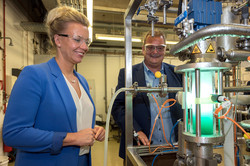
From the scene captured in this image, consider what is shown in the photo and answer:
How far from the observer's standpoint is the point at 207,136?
42cm

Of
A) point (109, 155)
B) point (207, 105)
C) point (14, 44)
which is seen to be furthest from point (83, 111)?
point (14, 44)

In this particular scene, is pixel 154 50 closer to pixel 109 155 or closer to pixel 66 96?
pixel 66 96

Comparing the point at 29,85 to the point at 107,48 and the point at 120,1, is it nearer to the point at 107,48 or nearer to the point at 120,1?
the point at 120,1

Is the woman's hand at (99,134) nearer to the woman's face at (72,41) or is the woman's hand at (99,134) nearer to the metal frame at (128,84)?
the metal frame at (128,84)

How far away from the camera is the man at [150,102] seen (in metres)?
1.28

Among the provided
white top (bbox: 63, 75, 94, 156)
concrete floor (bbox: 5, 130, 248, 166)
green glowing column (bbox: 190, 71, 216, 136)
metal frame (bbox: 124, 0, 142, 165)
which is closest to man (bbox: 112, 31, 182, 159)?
metal frame (bbox: 124, 0, 142, 165)

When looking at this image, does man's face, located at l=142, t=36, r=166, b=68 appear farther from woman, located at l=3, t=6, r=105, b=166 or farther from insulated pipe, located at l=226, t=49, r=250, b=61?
insulated pipe, located at l=226, t=49, r=250, b=61

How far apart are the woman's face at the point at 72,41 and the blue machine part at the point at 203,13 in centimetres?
65

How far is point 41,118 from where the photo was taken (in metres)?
0.82

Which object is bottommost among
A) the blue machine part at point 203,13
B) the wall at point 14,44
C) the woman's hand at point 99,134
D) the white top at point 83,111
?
the woman's hand at point 99,134

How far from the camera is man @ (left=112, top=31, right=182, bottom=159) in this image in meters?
1.28

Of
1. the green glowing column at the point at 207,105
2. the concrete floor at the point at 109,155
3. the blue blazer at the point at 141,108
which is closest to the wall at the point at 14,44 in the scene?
the concrete floor at the point at 109,155

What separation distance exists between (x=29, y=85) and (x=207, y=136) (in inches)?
28.9

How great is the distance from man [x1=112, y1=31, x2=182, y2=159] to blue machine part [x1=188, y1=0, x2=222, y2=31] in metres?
0.82
